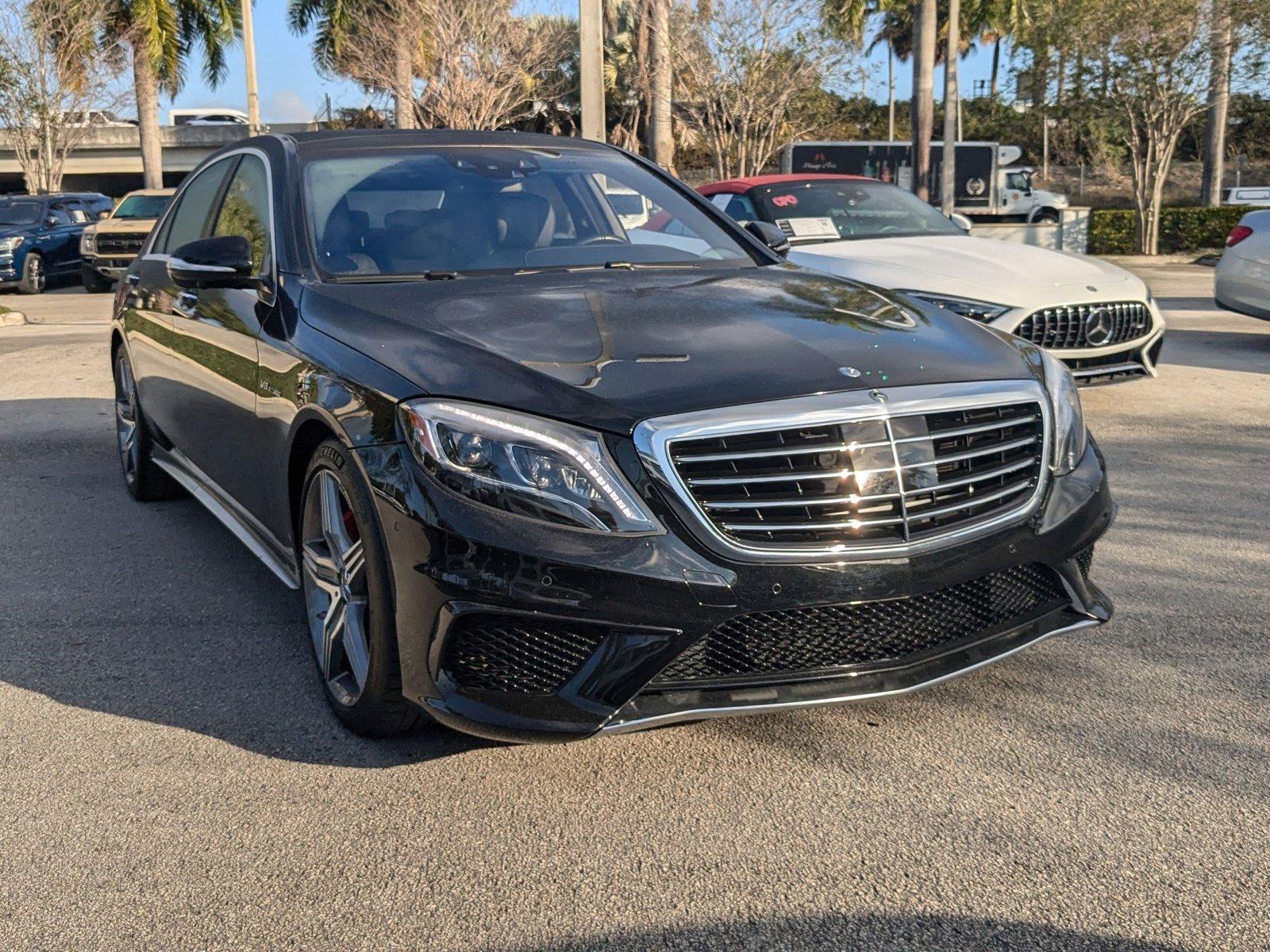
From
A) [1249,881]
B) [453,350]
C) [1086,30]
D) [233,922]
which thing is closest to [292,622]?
[453,350]

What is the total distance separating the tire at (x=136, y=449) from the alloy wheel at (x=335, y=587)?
103 inches

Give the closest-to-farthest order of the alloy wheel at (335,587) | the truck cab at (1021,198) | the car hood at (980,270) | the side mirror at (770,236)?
1. the alloy wheel at (335,587)
2. the side mirror at (770,236)
3. the car hood at (980,270)
4. the truck cab at (1021,198)

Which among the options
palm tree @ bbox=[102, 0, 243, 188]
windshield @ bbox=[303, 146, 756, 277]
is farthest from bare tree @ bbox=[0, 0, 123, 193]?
windshield @ bbox=[303, 146, 756, 277]

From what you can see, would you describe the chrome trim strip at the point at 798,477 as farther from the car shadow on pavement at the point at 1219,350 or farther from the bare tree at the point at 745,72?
the bare tree at the point at 745,72

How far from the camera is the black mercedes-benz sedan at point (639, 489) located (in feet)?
9.51

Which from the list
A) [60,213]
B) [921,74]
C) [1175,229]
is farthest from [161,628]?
[1175,229]

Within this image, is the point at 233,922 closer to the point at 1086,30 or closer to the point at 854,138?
the point at 1086,30

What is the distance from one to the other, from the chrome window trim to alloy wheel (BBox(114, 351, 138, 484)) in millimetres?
3939

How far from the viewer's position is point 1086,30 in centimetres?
2812

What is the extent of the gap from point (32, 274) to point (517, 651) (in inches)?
799

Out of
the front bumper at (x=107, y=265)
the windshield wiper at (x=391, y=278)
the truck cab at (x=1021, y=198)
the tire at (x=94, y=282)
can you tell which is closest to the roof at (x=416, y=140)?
the windshield wiper at (x=391, y=278)

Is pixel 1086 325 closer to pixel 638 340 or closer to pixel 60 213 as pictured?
pixel 638 340

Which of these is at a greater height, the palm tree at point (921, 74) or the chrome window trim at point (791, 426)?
the palm tree at point (921, 74)

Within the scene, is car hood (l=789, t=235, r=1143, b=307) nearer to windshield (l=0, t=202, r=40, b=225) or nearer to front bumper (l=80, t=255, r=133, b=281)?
front bumper (l=80, t=255, r=133, b=281)
